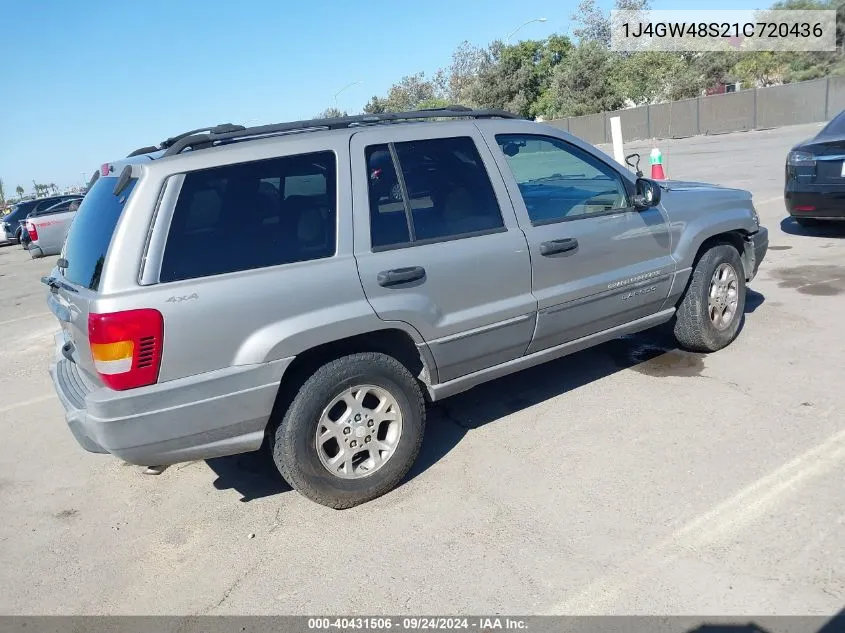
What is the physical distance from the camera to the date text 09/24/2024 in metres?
2.67

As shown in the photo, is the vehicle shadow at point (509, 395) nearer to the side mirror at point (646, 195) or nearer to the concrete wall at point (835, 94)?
the side mirror at point (646, 195)

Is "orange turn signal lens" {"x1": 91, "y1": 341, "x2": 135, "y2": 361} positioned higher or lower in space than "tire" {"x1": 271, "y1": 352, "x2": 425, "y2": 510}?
higher

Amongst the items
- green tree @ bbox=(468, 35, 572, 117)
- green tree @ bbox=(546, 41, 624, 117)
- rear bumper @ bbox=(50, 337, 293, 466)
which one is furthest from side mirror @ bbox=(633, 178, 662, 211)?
green tree @ bbox=(468, 35, 572, 117)

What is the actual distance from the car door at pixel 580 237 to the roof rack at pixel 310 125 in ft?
0.75

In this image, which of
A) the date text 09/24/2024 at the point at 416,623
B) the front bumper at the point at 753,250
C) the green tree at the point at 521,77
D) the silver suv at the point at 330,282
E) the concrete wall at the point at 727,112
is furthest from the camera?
the green tree at the point at 521,77

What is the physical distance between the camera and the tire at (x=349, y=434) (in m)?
3.36

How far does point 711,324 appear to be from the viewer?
508 cm

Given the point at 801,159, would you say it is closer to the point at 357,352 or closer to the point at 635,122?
the point at 357,352

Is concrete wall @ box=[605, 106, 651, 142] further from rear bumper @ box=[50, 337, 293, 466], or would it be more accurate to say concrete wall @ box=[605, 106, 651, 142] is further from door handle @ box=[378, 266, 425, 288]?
rear bumper @ box=[50, 337, 293, 466]

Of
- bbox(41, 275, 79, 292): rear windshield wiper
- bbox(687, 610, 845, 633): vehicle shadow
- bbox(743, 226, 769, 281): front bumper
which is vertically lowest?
bbox(687, 610, 845, 633): vehicle shadow

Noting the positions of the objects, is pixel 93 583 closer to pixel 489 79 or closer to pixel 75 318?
pixel 75 318

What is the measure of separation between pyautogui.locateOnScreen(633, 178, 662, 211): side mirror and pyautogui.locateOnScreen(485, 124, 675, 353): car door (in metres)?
0.05

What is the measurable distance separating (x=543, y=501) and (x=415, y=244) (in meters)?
1.47

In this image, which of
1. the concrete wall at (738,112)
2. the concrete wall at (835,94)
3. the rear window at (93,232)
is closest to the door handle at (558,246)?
the rear window at (93,232)
